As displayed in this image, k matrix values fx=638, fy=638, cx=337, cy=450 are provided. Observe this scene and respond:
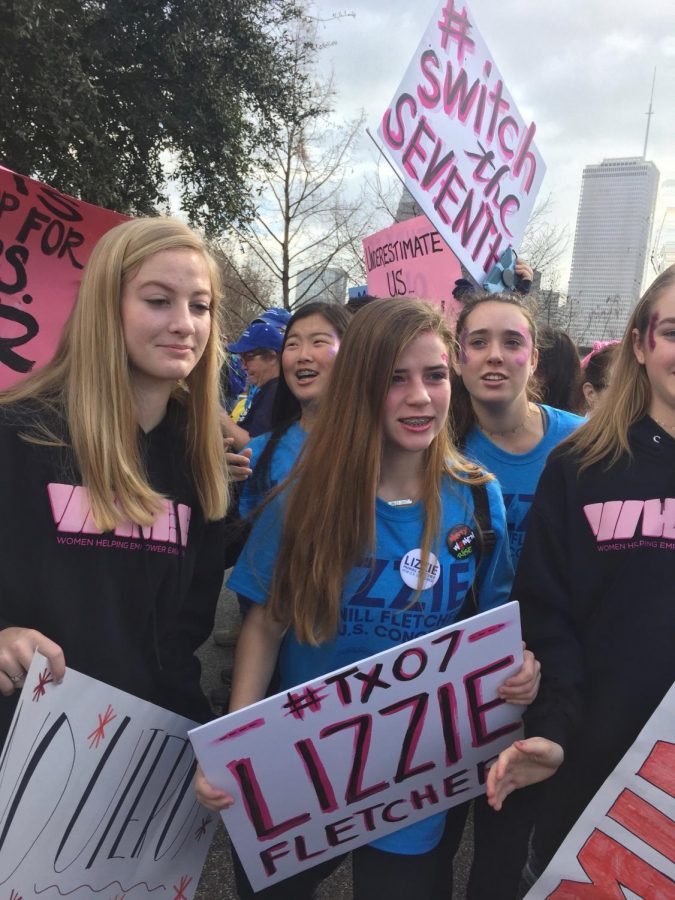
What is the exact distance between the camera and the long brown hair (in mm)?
2480

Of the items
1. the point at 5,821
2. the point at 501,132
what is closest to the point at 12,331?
the point at 5,821

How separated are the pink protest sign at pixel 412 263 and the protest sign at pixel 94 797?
9.36 feet

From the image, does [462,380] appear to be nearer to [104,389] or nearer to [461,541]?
[461,541]

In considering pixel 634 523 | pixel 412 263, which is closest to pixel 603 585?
pixel 634 523

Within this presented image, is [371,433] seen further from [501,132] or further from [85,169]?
[85,169]

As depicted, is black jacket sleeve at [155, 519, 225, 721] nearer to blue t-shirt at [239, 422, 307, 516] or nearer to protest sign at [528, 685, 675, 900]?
blue t-shirt at [239, 422, 307, 516]

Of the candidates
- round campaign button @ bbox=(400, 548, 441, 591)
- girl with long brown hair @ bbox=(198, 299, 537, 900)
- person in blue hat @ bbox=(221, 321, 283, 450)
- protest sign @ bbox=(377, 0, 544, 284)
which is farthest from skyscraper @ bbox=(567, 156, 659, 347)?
round campaign button @ bbox=(400, 548, 441, 591)

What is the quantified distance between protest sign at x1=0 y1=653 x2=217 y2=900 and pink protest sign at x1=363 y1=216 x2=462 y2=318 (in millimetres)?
2854

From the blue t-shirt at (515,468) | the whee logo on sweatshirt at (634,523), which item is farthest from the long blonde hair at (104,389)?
the blue t-shirt at (515,468)

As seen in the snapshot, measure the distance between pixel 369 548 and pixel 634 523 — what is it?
0.64 m

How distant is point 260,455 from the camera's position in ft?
7.95

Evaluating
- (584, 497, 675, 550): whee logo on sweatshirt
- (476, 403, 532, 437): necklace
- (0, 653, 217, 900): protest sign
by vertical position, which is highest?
(476, 403, 532, 437): necklace

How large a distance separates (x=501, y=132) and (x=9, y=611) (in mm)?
2917

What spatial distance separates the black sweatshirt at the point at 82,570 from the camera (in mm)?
1439
